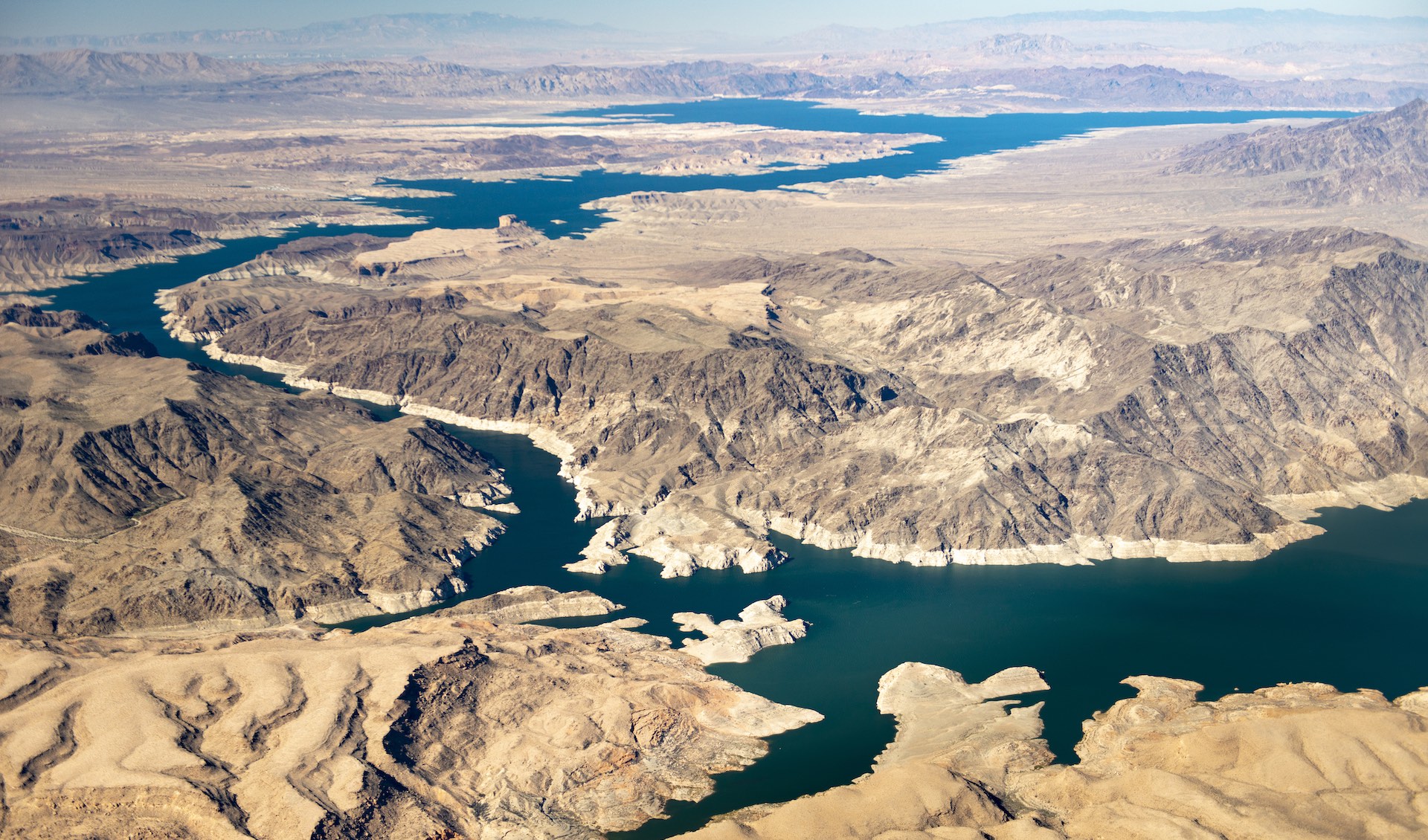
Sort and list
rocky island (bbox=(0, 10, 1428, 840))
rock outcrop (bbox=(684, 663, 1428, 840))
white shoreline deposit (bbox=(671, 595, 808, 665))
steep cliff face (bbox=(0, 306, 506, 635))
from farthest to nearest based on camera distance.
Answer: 1. steep cliff face (bbox=(0, 306, 506, 635))
2. white shoreline deposit (bbox=(671, 595, 808, 665))
3. rocky island (bbox=(0, 10, 1428, 840))
4. rock outcrop (bbox=(684, 663, 1428, 840))

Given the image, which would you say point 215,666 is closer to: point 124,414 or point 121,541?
point 121,541

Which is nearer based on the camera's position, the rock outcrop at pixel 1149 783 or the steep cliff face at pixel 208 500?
the rock outcrop at pixel 1149 783

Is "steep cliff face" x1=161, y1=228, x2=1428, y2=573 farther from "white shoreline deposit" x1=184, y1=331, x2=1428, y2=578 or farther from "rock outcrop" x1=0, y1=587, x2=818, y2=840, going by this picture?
"rock outcrop" x1=0, y1=587, x2=818, y2=840

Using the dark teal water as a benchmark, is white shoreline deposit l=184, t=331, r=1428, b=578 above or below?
above

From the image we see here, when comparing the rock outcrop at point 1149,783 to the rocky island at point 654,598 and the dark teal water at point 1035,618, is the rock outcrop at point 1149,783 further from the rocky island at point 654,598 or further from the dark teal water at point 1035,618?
the dark teal water at point 1035,618

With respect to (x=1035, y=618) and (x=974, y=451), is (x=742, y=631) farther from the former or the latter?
(x=974, y=451)

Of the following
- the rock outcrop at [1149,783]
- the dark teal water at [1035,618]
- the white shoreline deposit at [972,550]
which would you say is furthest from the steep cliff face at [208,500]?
the rock outcrop at [1149,783]

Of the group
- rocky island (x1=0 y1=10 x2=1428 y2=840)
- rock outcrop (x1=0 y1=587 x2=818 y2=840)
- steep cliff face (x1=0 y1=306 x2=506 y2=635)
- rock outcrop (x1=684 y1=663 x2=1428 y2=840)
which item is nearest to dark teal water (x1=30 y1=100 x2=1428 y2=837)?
rocky island (x1=0 y1=10 x2=1428 y2=840)
